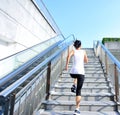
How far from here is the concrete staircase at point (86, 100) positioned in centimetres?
511

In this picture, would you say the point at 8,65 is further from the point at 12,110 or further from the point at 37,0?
the point at 37,0

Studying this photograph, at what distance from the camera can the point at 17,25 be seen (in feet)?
32.3

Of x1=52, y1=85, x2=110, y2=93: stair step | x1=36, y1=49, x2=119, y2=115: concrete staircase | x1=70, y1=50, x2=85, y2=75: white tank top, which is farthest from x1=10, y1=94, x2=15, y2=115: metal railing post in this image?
x1=52, y1=85, x2=110, y2=93: stair step

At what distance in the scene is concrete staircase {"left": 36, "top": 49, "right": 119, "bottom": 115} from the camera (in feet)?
16.8

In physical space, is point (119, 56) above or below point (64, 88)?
above

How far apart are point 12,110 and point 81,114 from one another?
2.05 metres

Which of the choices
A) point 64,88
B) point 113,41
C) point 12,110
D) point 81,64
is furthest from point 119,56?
point 12,110

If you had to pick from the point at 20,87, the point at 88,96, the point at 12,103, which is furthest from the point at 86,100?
the point at 12,103

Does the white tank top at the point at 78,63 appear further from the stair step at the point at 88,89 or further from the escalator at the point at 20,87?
the stair step at the point at 88,89

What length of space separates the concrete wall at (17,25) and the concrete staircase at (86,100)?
3.07 metres

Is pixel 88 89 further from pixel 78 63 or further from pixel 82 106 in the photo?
pixel 78 63

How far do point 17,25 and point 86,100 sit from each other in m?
5.31

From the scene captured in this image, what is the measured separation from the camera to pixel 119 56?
48.8 feet

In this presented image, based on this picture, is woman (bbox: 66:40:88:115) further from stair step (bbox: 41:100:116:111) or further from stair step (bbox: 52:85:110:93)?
stair step (bbox: 52:85:110:93)
